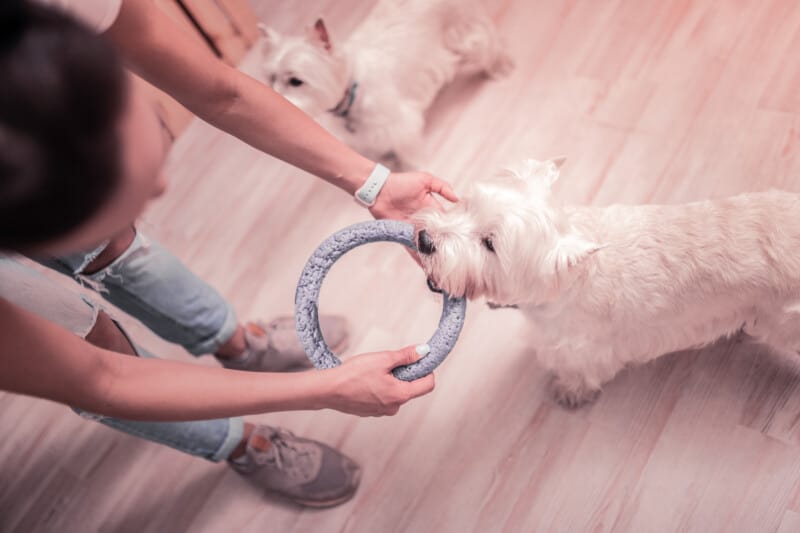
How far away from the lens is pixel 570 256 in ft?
3.43

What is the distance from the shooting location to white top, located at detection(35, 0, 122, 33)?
85 centimetres

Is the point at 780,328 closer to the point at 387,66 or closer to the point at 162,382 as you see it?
the point at 162,382

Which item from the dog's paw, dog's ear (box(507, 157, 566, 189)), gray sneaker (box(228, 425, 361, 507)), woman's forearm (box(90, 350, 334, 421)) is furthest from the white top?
the dog's paw

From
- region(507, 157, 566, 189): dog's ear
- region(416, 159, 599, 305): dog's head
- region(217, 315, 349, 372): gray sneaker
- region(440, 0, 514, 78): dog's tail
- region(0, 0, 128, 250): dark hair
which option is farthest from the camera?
region(440, 0, 514, 78): dog's tail

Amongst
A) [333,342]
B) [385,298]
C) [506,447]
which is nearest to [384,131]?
[385,298]

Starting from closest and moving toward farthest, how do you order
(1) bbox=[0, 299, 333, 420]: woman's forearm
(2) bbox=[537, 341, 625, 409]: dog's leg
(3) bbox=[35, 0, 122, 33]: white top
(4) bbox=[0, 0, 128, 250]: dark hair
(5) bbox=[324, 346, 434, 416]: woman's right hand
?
1. (4) bbox=[0, 0, 128, 250]: dark hair
2. (1) bbox=[0, 299, 333, 420]: woman's forearm
3. (3) bbox=[35, 0, 122, 33]: white top
4. (5) bbox=[324, 346, 434, 416]: woman's right hand
5. (2) bbox=[537, 341, 625, 409]: dog's leg

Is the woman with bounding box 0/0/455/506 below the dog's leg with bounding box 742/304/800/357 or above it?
above

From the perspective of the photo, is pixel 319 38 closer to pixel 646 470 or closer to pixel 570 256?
pixel 570 256

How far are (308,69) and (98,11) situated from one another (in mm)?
920

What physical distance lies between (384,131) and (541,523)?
4.61ft

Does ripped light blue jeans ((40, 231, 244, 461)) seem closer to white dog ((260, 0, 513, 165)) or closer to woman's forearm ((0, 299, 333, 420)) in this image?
woman's forearm ((0, 299, 333, 420))

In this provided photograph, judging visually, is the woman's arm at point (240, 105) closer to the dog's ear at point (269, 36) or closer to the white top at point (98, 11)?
the white top at point (98, 11)

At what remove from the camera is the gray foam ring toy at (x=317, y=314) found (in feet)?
3.56

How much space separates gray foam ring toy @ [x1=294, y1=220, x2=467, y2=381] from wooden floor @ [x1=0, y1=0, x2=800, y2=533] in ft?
1.73
